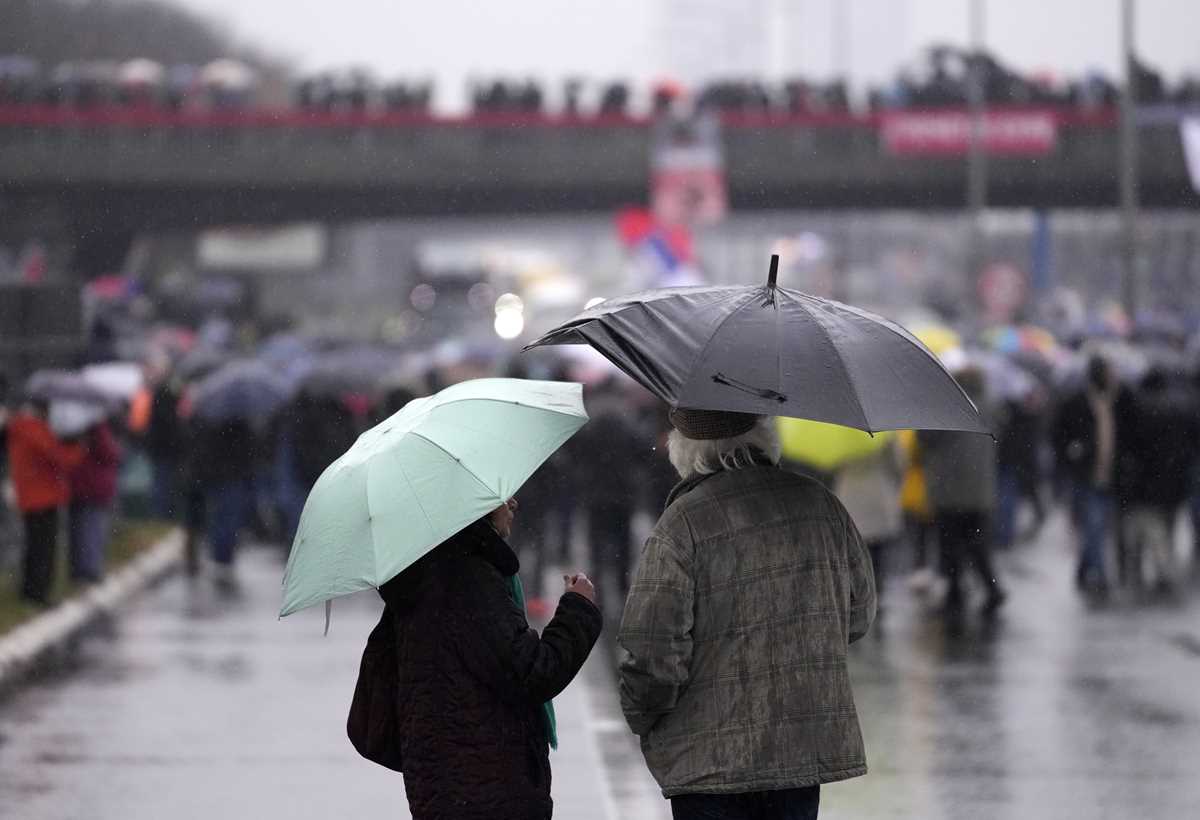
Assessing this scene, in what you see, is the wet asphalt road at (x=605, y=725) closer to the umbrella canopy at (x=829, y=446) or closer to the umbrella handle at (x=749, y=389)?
the umbrella canopy at (x=829, y=446)

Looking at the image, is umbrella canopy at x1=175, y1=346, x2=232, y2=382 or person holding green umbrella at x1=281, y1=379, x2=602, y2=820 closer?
person holding green umbrella at x1=281, y1=379, x2=602, y2=820

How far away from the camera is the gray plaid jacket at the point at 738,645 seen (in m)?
4.48

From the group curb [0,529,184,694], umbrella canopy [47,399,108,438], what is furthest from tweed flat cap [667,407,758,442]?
umbrella canopy [47,399,108,438]

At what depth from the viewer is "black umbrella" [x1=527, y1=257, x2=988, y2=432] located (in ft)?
14.7

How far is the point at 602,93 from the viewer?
57312 mm

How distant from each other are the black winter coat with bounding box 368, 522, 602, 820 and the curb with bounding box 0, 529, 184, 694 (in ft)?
24.3

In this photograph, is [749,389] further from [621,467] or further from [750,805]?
[621,467]

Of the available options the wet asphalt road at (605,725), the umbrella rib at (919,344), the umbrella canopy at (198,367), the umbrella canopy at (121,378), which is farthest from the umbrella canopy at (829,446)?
the umbrella canopy at (121,378)

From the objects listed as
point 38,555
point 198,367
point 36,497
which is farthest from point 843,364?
Answer: point 198,367

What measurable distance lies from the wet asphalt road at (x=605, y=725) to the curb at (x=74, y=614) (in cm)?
20

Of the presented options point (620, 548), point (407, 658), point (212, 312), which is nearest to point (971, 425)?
point (407, 658)

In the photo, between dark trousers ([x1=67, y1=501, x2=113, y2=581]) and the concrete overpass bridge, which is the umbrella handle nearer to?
dark trousers ([x1=67, y1=501, x2=113, y2=581])

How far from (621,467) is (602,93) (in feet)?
144

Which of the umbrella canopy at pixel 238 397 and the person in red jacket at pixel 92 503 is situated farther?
the umbrella canopy at pixel 238 397
